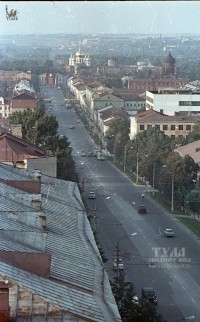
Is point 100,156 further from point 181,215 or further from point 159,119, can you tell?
point 181,215

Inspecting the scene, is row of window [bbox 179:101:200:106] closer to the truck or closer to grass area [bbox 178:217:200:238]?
the truck

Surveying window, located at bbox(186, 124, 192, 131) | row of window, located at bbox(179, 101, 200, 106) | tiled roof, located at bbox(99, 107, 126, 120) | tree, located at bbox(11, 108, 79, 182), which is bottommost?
tiled roof, located at bbox(99, 107, 126, 120)

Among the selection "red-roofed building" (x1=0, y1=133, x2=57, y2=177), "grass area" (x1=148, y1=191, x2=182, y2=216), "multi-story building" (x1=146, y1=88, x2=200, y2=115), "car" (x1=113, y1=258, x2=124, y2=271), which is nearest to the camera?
"car" (x1=113, y1=258, x2=124, y2=271)

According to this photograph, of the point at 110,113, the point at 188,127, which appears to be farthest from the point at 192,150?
the point at 110,113

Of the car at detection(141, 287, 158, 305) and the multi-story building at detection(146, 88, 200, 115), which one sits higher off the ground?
the car at detection(141, 287, 158, 305)

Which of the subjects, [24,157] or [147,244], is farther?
[147,244]

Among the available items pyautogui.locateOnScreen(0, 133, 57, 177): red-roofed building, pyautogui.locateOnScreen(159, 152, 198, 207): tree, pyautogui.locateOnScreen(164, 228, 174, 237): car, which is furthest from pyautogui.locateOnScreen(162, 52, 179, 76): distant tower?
pyautogui.locateOnScreen(0, 133, 57, 177): red-roofed building

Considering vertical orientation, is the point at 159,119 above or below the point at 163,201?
above

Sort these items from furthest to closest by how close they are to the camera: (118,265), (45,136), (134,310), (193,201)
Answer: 1. (45,136)
2. (193,201)
3. (118,265)
4. (134,310)
